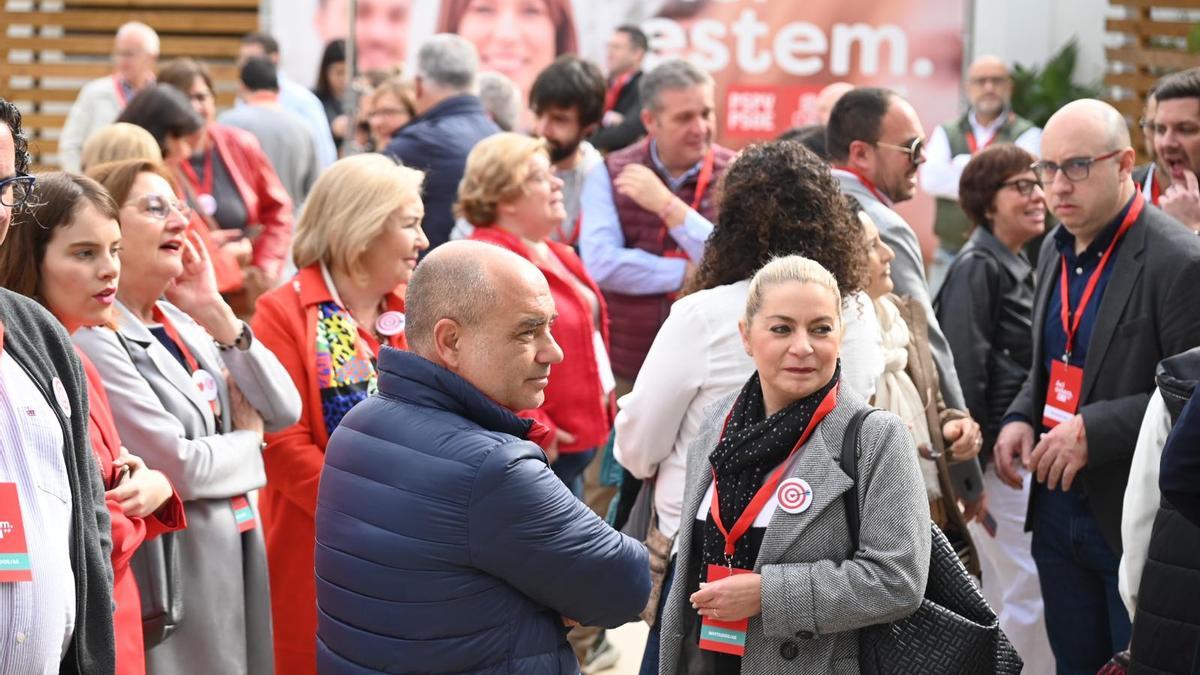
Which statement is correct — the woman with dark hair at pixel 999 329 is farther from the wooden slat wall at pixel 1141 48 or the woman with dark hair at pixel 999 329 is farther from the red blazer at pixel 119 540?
the wooden slat wall at pixel 1141 48

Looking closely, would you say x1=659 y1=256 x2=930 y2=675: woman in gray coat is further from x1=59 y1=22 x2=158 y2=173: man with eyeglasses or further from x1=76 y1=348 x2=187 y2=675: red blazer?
x1=59 y1=22 x2=158 y2=173: man with eyeglasses

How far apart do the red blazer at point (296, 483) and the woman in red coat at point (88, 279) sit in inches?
22.7

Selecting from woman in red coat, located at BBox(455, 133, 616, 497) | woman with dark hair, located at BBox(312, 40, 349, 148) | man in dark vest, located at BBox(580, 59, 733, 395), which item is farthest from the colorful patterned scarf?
woman with dark hair, located at BBox(312, 40, 349, 148)

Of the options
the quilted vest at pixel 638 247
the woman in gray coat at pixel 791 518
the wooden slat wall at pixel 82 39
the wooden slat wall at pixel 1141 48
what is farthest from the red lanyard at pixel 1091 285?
the wooden slat wall at pixel 82 39

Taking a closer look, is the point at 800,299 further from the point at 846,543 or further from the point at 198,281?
the point at 198,281

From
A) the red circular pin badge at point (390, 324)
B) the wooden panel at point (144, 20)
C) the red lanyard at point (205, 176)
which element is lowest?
the red circular pin badge at point (390, 324)

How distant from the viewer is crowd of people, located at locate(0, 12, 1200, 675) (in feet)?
7.45

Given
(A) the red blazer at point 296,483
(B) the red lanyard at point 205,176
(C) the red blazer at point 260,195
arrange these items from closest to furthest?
(A) the red blazer at point 296,483, (B) the red lanyard at point 205,176, (C) the red blazer at point 260,195

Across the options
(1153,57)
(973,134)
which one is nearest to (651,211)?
(973,134)

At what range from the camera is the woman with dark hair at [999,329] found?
4.30 m

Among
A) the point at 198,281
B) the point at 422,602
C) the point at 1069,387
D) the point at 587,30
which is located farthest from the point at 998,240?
the point at 587,30

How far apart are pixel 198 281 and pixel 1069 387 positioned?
87.8 inches

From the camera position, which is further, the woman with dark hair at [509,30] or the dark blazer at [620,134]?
the woman with dark hair at [509,30]

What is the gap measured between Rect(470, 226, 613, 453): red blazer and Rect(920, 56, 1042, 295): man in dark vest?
13.6 ft
